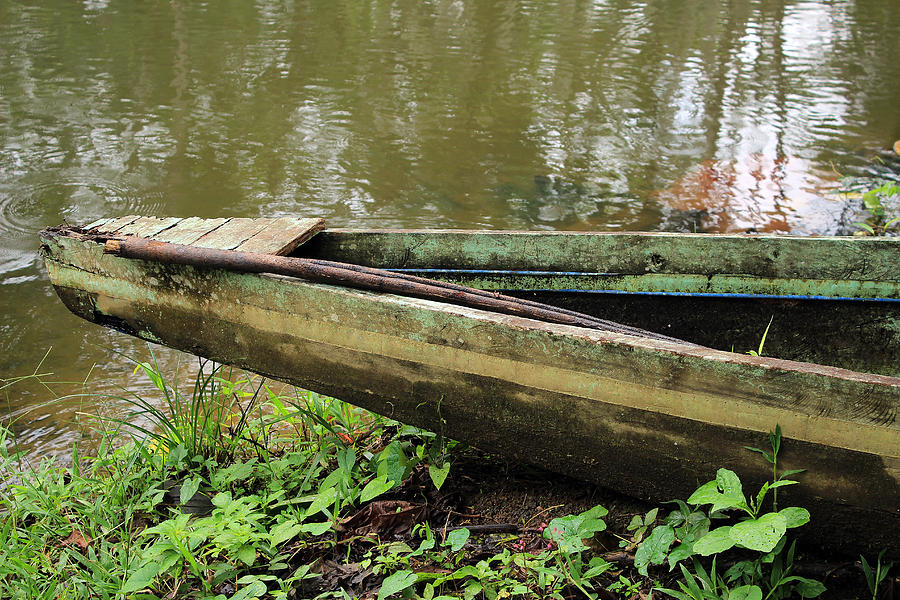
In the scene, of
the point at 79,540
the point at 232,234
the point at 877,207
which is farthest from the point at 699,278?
the point at 877,207

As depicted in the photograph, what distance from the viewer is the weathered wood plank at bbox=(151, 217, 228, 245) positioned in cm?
268

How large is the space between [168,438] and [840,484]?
7.30 ft

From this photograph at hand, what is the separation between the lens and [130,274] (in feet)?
8.81

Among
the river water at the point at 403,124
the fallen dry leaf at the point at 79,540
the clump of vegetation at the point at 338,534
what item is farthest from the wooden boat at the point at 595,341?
the river water at the point at 403,124

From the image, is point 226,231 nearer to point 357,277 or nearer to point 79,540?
point 357,277

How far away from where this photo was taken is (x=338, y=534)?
2256 mm

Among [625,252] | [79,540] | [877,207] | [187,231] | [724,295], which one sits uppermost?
[187,231]

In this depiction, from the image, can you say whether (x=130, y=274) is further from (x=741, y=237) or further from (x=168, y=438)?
(x=741, y=237)

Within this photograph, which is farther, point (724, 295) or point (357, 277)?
point (724, 295)

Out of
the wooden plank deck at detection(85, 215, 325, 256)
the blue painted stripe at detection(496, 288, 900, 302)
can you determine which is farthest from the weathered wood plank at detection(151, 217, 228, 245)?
the blue painted stripe at detection(496, 288, 900, 302)

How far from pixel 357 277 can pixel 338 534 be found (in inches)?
31.2

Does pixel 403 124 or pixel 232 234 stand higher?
pixel 232 234

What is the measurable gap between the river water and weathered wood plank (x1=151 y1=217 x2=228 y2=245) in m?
1.19

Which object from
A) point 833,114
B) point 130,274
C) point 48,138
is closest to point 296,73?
point 48,138
